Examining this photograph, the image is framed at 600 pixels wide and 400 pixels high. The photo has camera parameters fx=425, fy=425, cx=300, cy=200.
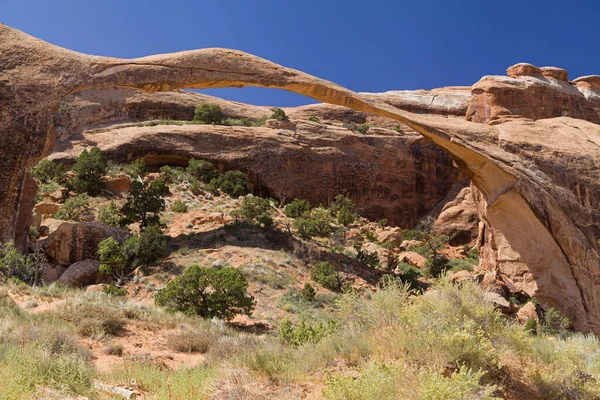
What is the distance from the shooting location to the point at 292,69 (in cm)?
1476

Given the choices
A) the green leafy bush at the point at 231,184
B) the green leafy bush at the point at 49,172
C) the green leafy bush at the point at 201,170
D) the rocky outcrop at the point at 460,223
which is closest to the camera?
the green leafy bush at the point at 49,172

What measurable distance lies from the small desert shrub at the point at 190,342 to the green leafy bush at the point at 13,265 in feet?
19.3

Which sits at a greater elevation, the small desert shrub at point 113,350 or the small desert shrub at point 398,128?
the small desert shrub at point 398,128

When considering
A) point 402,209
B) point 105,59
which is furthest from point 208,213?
point 402,209

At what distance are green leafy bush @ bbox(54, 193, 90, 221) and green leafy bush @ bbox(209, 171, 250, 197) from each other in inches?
249

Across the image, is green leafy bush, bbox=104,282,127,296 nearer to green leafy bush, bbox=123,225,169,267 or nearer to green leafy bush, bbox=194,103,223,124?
green leafy bush, bbox=123,225,169,267

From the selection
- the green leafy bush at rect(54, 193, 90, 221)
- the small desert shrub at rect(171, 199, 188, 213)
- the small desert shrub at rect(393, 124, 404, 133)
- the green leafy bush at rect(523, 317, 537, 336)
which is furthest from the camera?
the small desert shrub at rect(393, 124, 404, 133)

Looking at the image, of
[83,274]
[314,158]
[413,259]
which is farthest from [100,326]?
[314,158]

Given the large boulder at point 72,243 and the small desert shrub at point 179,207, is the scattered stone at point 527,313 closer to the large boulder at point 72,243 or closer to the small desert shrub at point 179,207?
the large boulder at point 72,243

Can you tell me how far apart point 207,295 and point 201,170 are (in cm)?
1342

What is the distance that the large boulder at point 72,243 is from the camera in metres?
13.6

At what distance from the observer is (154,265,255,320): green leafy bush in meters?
9.96

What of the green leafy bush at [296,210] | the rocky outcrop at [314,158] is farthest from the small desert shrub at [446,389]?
the rocky outcrop at [314,158]

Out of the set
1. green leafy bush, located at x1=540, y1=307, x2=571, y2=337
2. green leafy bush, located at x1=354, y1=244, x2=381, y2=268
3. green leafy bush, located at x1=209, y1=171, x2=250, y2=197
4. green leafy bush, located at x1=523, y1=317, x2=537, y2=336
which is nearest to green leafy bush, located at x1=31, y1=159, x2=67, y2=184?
green leafy bush, located at x1=209, y1=171, x2=250, y2=197
